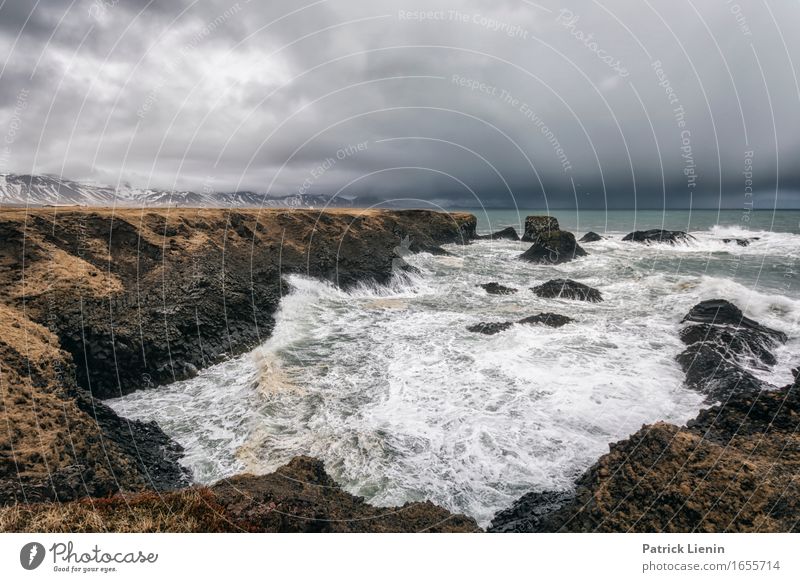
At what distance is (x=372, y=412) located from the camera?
1227 centimetres

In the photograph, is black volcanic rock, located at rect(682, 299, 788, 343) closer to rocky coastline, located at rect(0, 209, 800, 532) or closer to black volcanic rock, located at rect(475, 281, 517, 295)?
rocky coastline, located at rect(0, 209, 800, 532)

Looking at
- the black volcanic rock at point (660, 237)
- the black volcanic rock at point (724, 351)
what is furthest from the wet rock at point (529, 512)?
the black volcanic rock at point (660, 237)

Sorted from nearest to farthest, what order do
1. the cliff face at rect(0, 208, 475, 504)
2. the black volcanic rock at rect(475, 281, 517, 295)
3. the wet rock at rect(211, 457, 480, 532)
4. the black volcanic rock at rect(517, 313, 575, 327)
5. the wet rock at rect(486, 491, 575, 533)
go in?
the wet rock at rect(211, 457, 480, 532) < the wet rock at rect(486, 491, 575, 533) < the cliff face at rect(0, 208, 475, 504) < the black volcanic rock at rect(517, 313, 575, 327) < the black volcanic rock at rect(475, 281, 517, 295)

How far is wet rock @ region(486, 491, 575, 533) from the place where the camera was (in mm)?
7246

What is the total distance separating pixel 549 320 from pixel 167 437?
1860cm

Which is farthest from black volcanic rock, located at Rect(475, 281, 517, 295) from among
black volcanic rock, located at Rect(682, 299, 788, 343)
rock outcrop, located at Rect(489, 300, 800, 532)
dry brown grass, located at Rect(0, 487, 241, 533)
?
dry brown grass, located at Rect(0, 487, 241, 533)

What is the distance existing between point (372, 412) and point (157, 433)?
6.54 meters

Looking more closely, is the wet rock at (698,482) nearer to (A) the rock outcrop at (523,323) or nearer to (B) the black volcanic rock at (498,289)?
(A) the rock outcrop at (523,323)

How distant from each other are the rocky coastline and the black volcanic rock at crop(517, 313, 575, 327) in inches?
4.4

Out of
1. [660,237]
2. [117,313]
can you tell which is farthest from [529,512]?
[660,237]

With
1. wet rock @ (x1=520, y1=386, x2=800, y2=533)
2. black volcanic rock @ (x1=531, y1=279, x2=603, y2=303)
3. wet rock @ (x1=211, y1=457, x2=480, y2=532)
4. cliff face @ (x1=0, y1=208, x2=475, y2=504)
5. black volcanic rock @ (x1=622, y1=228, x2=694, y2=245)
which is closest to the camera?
wet rock @ (x1=520, y1=386, x2=800, y2=533)

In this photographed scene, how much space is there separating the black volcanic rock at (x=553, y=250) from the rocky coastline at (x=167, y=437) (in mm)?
24921

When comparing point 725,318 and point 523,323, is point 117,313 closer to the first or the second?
point 523,323

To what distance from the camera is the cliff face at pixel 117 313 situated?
7852mm
